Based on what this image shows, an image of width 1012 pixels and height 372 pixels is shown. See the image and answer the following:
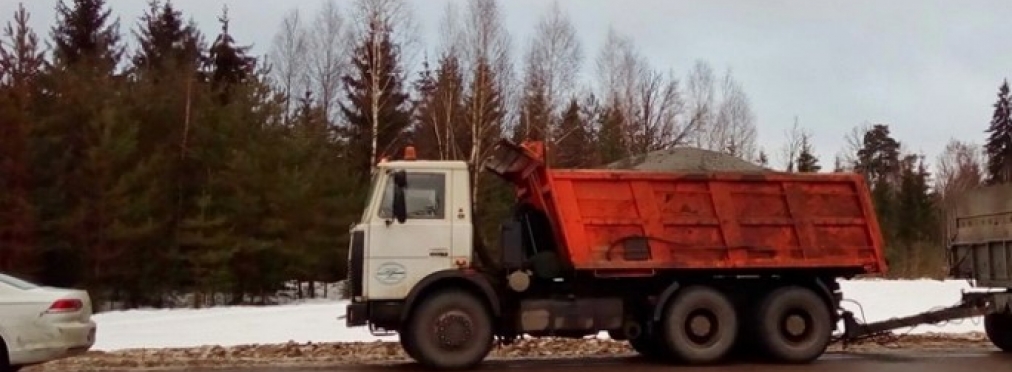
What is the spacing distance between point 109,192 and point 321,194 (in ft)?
21.6

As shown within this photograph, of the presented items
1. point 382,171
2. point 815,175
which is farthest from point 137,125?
point 815,175

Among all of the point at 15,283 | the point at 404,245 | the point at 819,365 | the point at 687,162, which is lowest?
the point at 819,365

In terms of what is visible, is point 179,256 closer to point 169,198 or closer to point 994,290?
point 169,198

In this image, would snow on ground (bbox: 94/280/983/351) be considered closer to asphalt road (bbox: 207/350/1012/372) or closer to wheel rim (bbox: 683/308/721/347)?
asphalt road (bbox: 207/350/1012/372)

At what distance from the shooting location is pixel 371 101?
1576 inches

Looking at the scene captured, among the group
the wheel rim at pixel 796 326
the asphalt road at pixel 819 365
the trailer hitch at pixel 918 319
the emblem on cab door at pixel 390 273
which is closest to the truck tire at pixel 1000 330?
the asphalt road at pixel 819 365

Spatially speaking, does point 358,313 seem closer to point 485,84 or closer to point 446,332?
point 446,332

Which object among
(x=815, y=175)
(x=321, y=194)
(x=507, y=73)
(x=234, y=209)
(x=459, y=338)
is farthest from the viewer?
(x=507, y=73)

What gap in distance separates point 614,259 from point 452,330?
6.70 feet

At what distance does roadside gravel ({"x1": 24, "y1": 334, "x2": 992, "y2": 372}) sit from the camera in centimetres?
1430


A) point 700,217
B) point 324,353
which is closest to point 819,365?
point 700,217

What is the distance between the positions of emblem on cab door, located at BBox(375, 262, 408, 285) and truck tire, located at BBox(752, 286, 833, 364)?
436 cm

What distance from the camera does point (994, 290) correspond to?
14922 millimetres

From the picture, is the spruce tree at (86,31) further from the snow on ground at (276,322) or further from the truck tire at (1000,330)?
the truck tire at (1000,330)
